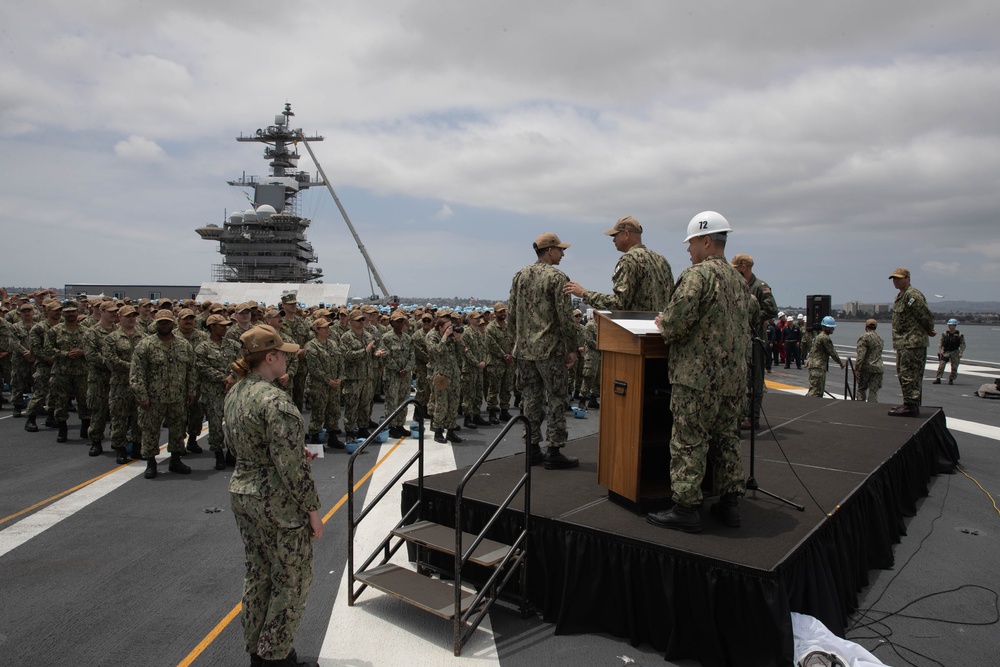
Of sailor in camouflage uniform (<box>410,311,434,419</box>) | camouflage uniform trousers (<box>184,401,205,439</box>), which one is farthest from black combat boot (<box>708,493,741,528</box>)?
sailor in camouflage uniform (<box>410,311,434,419</box>)

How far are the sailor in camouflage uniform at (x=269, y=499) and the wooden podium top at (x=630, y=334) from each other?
7.37ft

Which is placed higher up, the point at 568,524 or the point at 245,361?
the point at 245,361

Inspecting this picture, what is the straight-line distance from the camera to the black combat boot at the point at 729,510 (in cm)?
418

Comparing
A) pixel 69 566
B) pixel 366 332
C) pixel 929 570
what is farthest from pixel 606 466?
pixel 366 332

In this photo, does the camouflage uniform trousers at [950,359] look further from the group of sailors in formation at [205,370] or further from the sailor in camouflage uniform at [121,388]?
the sailor in camouflage uniform at [121,388]

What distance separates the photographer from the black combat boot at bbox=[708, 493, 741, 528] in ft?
13.7

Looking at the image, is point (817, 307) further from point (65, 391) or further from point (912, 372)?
point (65, 391)

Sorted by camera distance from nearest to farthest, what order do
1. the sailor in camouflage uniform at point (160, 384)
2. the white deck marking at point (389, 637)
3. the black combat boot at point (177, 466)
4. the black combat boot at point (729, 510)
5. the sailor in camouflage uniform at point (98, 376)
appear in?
the white deck marking at point (389, 637) < the black combat boot at point (729, 510) < the sailor in camouflage uniform at point (160, 384) < the black combat boot at point (177, 466) < the sailor in camouflage uniform at point (98, 376)

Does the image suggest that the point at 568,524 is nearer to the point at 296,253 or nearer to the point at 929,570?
the point at 929,570

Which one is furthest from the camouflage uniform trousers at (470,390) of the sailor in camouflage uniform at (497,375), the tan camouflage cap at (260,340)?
the tan camouflage cap at (260,340)

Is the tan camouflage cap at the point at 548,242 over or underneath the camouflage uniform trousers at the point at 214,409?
over

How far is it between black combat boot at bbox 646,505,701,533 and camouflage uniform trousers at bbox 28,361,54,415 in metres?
11.2

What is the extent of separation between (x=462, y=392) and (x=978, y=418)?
34.6 feet

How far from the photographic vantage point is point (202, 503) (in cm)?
680
